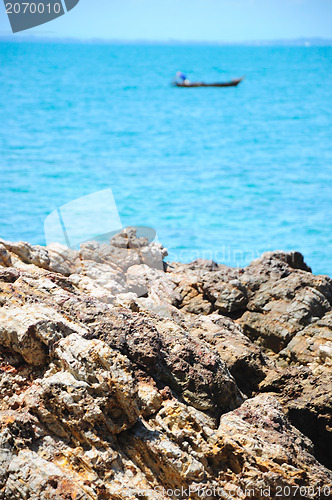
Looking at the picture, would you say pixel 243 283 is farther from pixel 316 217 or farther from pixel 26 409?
pixel 316 217

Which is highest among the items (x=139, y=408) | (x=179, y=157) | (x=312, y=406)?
(x=139, y=408)

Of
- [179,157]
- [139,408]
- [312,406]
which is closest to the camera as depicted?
[139,408]

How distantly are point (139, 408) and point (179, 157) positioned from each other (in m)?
23.0

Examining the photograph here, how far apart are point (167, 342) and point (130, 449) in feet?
3.16

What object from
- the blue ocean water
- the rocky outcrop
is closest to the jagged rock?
the rocky outcrop

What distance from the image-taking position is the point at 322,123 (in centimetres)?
3406

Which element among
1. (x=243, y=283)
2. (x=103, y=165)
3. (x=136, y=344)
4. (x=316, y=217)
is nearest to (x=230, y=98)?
(x=103, y=165)

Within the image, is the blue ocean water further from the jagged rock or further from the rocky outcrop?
the rocky outcrop

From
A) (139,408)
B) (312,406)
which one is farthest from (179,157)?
(139,408)

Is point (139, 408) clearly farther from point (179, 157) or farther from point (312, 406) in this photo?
point (179, 157)

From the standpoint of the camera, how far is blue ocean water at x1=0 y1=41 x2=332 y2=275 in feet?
59.3

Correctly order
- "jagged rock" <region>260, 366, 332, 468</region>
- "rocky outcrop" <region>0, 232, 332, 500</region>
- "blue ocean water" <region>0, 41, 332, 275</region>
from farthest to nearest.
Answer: "blue ocean water" <region>0, 41, 332, 275</region>, "jagged rock" <region>260, 366, 332, 468</region>, "rocky outcrop" <region>0, 232, 332, 500</region>

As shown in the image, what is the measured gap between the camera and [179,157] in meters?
26.2

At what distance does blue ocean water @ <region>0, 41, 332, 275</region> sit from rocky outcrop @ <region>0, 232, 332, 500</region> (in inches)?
335
